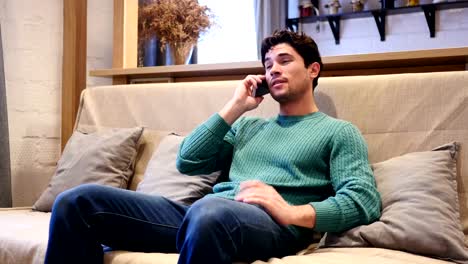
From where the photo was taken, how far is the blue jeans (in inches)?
49.1

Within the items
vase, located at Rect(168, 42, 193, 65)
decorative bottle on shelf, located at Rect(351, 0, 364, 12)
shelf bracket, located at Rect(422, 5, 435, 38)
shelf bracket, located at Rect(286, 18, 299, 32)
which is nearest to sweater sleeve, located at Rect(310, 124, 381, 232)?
vase, located at Rect(168, 42, 193, 65)

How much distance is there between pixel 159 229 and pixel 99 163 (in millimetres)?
747

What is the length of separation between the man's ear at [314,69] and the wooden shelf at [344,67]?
1.11 feet

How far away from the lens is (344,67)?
86.5 inches

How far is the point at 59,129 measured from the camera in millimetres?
2857

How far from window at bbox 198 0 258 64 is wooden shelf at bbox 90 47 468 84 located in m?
1.44

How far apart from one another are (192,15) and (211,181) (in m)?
1.10

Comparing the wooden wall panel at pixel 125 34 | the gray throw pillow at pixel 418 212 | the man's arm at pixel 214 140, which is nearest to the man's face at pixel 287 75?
the man's arm at pixel 214 140

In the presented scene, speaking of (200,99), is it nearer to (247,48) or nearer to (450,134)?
(450,134)

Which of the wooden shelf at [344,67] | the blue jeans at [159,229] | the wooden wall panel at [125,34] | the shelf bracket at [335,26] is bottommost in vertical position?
the blue jeans at [159,229]

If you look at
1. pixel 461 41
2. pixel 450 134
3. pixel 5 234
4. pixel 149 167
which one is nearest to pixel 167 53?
pixel 149 167

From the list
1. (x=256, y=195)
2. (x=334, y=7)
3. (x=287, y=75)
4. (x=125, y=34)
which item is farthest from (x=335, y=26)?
(x=256, y=195)

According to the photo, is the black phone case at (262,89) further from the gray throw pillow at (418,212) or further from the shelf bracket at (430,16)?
the shelf bracket at (430,16)

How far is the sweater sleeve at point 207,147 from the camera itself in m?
1.74
